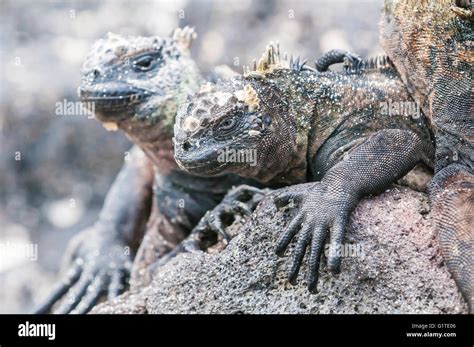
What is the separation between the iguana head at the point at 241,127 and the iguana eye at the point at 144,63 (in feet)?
3.88

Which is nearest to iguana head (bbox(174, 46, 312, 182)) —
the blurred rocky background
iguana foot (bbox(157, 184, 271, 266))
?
iguana foot (bbox(157, 184, 271, 266))

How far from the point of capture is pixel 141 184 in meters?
6.11

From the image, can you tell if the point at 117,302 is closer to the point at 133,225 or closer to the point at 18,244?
the point at 133,225

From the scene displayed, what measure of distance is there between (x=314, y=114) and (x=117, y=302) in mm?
1543

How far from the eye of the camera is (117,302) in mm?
4746

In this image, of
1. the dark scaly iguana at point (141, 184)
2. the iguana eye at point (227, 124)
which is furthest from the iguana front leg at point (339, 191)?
the dark scaly iguana at point (141, 184)

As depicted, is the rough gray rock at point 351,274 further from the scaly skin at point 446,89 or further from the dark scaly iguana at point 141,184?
the dark scaly iguana at point 141,184

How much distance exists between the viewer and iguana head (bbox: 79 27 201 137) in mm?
5074

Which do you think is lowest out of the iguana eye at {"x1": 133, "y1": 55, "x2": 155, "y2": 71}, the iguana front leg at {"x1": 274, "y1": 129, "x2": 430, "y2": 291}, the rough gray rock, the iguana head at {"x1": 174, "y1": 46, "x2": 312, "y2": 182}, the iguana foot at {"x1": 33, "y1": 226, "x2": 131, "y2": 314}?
the iguana foot at {"x1": 33, "y1": 226, "x2": 131, "y2": 314}

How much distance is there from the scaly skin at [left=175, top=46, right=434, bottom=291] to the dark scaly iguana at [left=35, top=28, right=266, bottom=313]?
1.70 ft

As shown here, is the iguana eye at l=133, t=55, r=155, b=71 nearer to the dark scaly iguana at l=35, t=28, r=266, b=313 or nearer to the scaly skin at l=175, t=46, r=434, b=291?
the dark scaly iguana at l=35, t=28, r=266, b=313

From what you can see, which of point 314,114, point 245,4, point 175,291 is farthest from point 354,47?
point 175,291

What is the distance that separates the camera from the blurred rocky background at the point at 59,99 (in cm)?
920

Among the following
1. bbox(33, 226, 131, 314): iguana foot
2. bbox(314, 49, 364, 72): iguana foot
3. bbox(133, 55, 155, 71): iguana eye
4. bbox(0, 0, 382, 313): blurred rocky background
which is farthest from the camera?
bbox(0, 0, 382, 313): blurred rocky background
